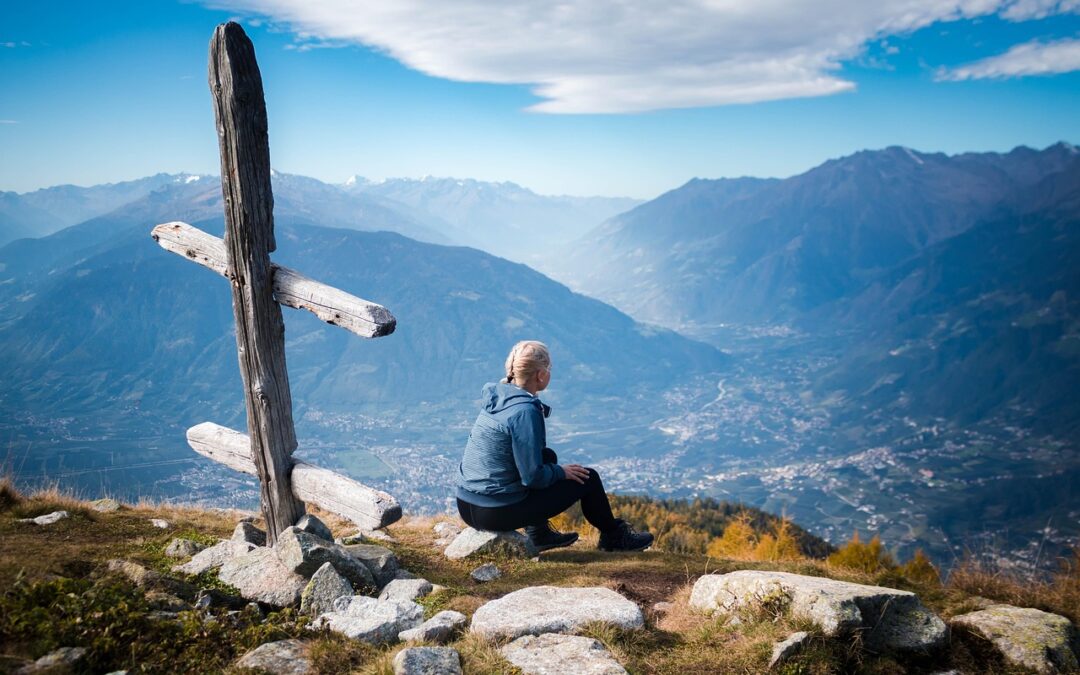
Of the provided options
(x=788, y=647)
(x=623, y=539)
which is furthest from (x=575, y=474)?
(x=788, y=647)

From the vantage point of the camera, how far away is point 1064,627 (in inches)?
226

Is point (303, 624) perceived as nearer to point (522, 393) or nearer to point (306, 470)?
point (306, 470)

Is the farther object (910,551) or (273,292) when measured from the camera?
(910,551)

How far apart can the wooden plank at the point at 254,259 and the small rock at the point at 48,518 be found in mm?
3120

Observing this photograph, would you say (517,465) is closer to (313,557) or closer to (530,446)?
(530,446)

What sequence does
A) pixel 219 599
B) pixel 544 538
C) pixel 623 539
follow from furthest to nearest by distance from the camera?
pixel 623 539
pixel 544 538
pixel 219 599

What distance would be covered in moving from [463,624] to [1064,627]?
558 centimetres

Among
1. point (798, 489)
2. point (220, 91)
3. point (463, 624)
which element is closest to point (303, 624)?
point (463, 624)

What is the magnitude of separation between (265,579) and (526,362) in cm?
361

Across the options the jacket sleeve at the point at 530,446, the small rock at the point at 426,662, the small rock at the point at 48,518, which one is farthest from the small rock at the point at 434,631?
the small rock at the point at 48,518

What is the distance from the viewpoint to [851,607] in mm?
5223

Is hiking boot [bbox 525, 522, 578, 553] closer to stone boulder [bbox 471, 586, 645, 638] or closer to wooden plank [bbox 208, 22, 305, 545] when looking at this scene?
stone boulder [bbox 471, 586, 645, 638]

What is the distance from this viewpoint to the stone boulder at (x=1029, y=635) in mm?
5371

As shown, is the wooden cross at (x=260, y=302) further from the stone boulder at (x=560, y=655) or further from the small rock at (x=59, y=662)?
the small rock at (x=59, y=662)
